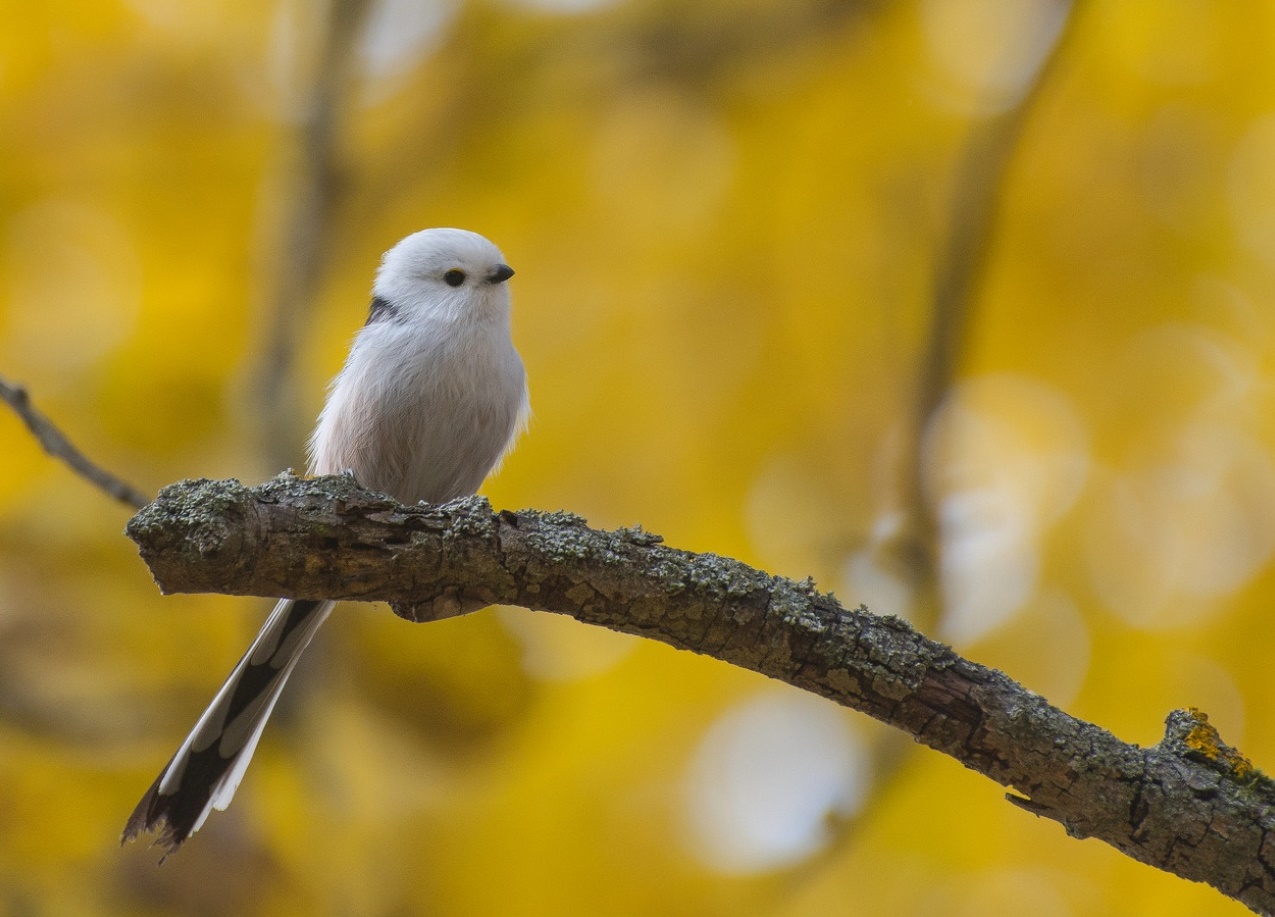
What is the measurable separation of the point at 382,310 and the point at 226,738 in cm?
174

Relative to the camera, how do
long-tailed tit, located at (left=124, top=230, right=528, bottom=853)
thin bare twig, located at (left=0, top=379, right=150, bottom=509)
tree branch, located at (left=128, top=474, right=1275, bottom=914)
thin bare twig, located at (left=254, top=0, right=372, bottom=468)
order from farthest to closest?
thin bare twig, located at (left=254, top=0, right=372, bottom=468), long-tailed tit, located at (left=124, top=230, right=528, bottom=853), thin bare twig, located at (left=0, top=379, right=150, bottom=509), tree branch, located at (left=128, top=474, right=1275, bottom=914)

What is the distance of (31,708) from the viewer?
14.1ft

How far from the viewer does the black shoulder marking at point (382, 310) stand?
13.8ft

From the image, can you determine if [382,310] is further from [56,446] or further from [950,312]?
[950,312]

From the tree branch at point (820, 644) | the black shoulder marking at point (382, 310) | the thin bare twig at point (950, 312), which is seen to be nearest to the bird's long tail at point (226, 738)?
the tree branch at point (820, 644)

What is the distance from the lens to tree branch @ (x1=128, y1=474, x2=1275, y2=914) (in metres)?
2.41

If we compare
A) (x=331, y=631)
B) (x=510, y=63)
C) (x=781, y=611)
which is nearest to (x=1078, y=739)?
(x=781, y=611)

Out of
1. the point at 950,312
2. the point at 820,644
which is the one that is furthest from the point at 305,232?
the point at 820,644

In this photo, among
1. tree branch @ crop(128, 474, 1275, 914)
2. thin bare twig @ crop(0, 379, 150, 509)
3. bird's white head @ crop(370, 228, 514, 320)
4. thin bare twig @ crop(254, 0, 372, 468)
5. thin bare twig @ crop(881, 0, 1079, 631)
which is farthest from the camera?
thin bare twig @ crop(254, 0, 372, 468)

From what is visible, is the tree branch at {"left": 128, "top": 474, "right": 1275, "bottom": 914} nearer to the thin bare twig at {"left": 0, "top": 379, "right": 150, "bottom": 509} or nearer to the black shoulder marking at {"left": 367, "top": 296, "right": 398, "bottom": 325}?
the thin bare twig at {"left": 0, "top": 379, "right": 150, "bottom": 509}

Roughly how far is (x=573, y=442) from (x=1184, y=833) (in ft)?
11.8

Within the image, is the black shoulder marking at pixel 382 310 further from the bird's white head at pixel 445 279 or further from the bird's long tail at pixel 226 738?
the bird's long tail at pixel 226 738

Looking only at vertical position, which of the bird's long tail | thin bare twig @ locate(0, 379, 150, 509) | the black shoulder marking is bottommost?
the bird's long tail

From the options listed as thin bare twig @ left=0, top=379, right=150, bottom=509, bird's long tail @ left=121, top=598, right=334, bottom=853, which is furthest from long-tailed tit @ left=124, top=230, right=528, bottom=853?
thin bare twig @ left=0, top=379, right=150, bottom=509
